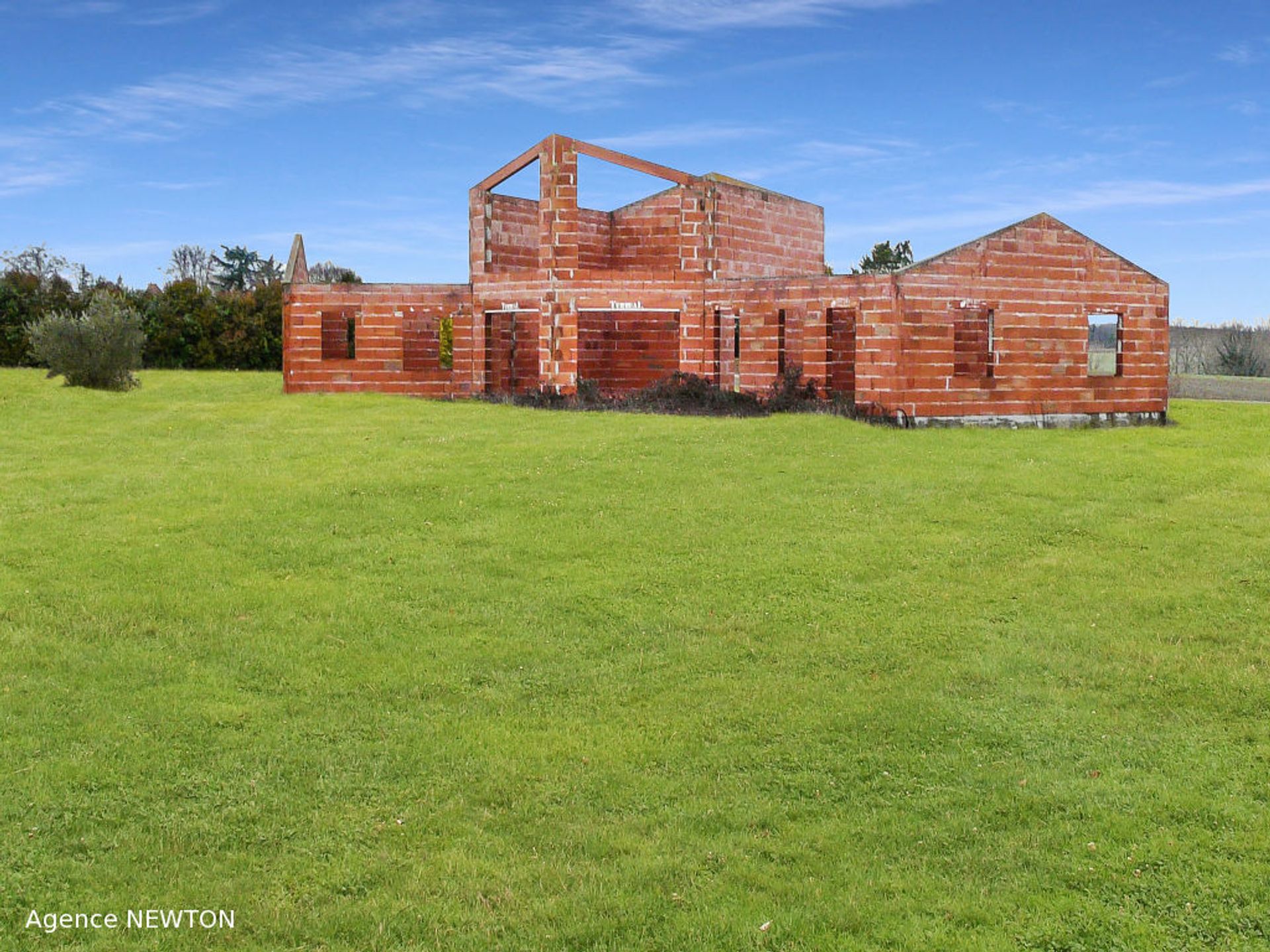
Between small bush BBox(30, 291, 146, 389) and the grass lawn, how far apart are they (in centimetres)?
1669

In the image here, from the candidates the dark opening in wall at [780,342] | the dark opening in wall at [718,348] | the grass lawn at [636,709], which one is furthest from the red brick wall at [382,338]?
the grass lawn at [636,709]

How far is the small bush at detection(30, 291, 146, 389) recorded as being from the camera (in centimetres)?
3172

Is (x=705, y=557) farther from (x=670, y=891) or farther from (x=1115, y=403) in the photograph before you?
(x=1115, y=403)

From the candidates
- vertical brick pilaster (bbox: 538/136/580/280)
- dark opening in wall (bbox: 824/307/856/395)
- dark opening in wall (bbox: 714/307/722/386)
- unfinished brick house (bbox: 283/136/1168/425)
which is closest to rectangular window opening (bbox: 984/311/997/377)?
unfinished brick house (bbox: 283/136/1168/425)

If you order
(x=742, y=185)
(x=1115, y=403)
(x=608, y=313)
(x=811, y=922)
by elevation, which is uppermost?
(x=742, y=185)

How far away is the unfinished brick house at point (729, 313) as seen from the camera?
2402 centimetres

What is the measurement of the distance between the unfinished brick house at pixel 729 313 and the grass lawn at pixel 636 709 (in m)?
7.44

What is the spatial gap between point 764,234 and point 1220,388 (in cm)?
1838

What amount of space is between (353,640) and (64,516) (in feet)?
20.7

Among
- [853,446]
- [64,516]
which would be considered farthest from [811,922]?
[853,446]

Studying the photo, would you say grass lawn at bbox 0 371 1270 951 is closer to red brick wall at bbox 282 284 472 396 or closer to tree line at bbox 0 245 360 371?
red brick wall at bbox 282 284 472 396

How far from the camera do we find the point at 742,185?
104 feet

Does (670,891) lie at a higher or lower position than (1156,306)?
lower

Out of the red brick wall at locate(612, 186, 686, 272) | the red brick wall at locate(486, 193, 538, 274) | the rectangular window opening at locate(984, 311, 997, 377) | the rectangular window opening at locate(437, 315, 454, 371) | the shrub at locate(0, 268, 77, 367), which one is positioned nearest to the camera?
the rectangular window opening at locate(984, 311, 997, 377)
